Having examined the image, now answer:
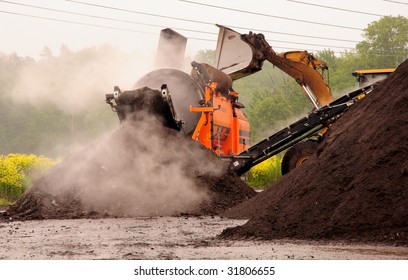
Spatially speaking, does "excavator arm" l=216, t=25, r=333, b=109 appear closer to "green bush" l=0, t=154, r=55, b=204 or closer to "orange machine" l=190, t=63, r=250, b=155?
"orange machine" l=190, t=63, r=250, b=155

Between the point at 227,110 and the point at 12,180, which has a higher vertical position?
the point at 227,110

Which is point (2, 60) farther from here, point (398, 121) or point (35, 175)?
point (398, 121)

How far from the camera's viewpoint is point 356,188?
10023mm

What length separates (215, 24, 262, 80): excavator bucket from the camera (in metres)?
19.7

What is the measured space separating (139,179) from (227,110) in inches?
148

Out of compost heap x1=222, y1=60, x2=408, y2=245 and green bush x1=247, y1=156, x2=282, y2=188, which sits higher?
green bush x1=247, y1=156, x2=282, y2=188

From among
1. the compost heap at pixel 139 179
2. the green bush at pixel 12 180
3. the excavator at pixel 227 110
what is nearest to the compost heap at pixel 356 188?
the compost heap at pixel 139 179

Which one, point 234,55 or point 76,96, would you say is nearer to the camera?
point 234,55

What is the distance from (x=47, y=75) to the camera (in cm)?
7200

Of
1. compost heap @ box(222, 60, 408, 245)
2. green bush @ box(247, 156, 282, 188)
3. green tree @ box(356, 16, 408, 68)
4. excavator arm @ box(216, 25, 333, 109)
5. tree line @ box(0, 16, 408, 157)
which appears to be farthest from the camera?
green tree @ box(356, 16, 408, 68)

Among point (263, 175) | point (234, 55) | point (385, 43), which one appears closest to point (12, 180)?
point (234, 55)

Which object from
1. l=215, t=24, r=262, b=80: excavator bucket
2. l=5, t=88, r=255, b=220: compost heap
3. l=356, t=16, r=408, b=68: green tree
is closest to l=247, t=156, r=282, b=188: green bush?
l=215, t=24, r=262, b=80: excavator bucket

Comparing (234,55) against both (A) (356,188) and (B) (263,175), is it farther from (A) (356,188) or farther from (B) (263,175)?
→ (A) (356,188)

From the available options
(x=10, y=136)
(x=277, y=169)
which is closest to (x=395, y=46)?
(x=10, y=136)
